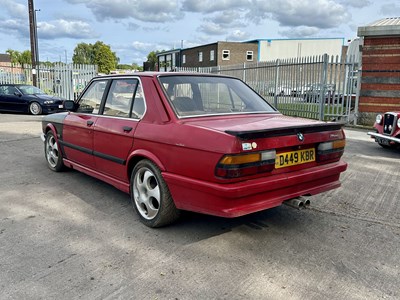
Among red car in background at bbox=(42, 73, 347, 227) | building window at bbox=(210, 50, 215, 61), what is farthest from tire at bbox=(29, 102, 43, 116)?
building window at bbox=(210, 50, 215, 61)

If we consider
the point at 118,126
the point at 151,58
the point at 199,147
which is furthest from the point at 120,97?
the point at 151,58

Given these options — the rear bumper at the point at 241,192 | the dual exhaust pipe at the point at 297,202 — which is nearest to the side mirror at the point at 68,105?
the rear bumper at the point at 241,192

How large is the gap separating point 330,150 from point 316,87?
9819 mm

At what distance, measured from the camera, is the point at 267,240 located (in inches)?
139

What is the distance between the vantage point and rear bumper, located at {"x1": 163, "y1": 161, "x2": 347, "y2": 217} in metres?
3.04

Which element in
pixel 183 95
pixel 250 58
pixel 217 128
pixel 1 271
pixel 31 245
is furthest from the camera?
pixel 250 58

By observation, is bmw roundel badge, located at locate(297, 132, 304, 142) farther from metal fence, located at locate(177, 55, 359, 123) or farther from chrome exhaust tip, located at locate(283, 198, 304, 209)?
metal fence, located at locate(177, 55, 359, 123)

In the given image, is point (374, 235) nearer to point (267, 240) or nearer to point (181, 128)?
point (267, 240)

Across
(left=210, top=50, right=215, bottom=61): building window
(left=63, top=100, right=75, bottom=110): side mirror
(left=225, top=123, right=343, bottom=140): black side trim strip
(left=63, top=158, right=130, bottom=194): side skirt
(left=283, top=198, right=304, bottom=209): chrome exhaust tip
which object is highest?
(left=210, top=50, right=215, bottom=61): building window

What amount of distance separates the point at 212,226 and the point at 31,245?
176 cm

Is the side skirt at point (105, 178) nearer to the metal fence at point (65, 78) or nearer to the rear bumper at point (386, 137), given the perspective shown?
the rear bumper at point (386, 137)

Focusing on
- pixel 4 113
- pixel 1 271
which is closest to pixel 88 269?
pixel 1 271

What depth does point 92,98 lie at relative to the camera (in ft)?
16.4

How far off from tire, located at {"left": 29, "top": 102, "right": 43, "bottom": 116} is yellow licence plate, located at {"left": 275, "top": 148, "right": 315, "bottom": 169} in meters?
14.4
